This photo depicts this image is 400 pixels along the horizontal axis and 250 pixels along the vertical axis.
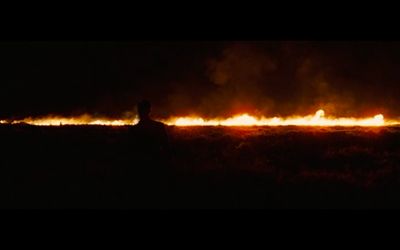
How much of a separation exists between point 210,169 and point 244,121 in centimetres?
486

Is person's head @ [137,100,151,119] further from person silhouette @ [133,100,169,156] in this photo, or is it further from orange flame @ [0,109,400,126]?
orange flame @ [0,109,400,126]

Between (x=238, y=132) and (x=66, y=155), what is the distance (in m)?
3.87

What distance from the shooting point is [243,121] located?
12758 mm

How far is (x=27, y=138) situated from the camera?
390 inches

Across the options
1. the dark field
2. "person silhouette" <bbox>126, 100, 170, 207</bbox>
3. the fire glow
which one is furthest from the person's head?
the fire glow

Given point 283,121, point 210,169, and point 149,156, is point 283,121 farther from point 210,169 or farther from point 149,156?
point 149,156

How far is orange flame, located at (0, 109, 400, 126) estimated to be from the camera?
1243 centimetres

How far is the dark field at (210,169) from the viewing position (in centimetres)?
710

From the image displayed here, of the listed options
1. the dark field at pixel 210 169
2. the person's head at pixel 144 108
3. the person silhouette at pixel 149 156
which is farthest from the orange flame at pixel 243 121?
the person's head at pixel 144 108

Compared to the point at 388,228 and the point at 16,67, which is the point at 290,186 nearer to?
the point at 388,228

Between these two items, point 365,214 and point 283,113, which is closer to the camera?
point 365,214

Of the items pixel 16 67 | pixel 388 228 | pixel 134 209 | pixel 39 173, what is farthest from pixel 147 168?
pixel 16 67

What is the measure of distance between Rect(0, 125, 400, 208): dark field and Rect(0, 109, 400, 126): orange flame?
5.35 feet

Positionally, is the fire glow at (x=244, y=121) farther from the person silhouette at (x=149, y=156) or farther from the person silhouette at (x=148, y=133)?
the person silhouette at (x=148, y=133)
